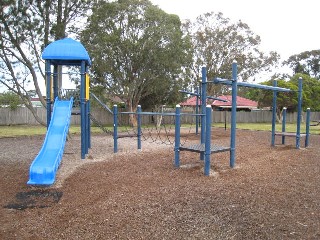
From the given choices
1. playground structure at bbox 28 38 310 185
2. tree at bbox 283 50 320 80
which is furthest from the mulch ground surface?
tree at bbox 283 50 320 80

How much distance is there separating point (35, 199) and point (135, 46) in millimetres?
17734

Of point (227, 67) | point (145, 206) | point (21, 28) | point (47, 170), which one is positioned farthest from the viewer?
point (227, 67)

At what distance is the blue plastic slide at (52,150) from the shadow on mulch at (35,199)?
1.45 feet

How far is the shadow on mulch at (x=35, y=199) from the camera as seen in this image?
Result: 480 centimetres

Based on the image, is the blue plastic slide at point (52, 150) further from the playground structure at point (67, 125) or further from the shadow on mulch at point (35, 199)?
the shadow on mulch at point (35, 199)

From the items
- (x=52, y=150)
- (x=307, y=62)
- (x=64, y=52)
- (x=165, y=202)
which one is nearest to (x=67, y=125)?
(x=52, y=150)

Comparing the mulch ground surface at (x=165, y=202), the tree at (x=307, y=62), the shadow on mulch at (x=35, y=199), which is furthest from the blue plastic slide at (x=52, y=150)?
the tree at (x=307, y=62)

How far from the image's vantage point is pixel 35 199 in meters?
5.16

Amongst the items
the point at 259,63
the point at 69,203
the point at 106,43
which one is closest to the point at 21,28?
the point at 106,43

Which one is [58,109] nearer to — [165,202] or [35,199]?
[35,199]

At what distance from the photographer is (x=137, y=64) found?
22.9m

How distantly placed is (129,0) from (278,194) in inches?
768

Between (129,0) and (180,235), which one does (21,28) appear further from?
(180,235)

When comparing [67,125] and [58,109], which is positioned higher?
[58,109]
